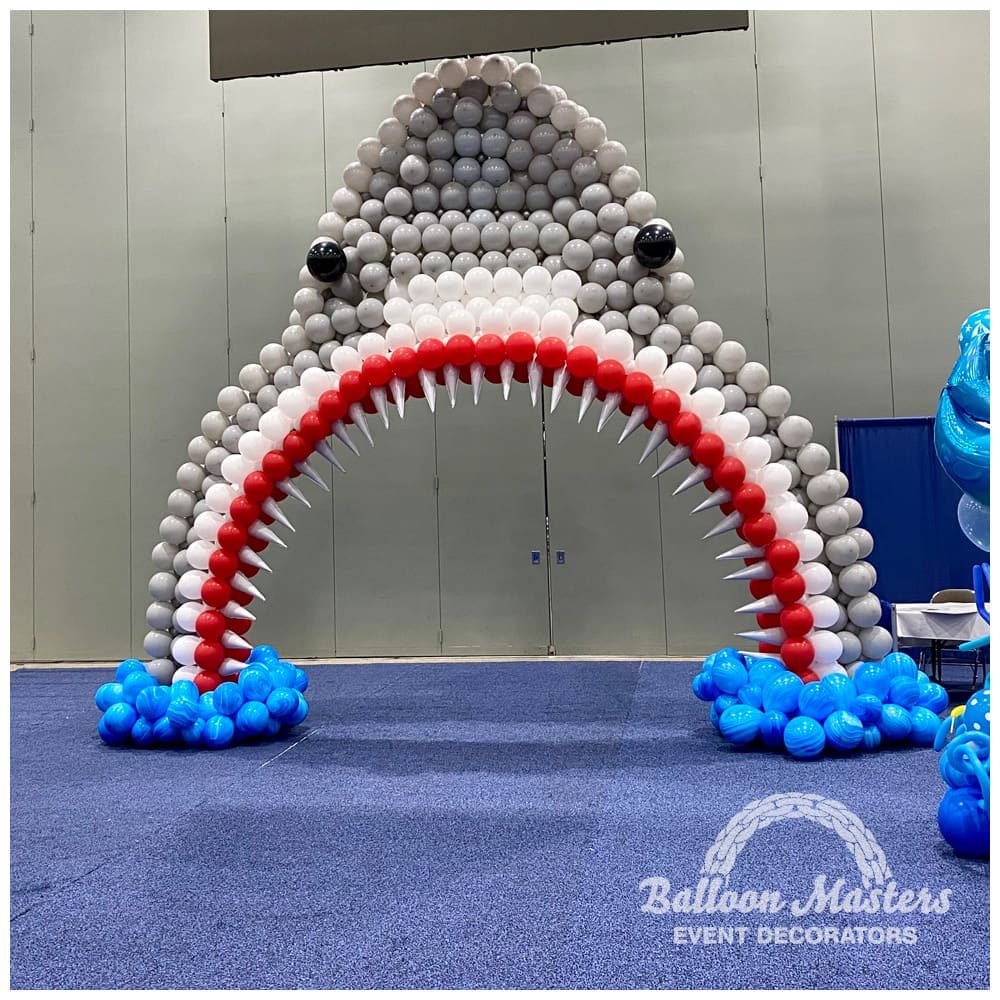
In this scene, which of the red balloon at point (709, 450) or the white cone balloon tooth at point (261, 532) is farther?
the white cone balloon tooth at point (261, 532)

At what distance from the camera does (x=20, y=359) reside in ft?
28.9

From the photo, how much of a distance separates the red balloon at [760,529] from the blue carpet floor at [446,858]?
1.00 metres

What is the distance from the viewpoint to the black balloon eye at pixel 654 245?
15.4ft

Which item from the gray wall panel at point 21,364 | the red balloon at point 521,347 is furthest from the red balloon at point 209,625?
the gray wall panel at point 21,364

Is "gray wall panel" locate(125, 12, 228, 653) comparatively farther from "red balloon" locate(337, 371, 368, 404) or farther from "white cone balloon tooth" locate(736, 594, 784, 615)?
"white cone balloon tooth" locate(736, 594, 784, 615)

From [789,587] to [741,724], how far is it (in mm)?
690

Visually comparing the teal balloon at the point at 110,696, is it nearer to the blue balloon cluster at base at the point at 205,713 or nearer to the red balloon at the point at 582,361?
the blue balloon cluster at base at the point at 205,713

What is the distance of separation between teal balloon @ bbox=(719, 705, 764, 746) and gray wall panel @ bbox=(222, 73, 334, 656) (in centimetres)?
457

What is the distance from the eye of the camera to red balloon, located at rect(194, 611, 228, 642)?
4895 millimetres

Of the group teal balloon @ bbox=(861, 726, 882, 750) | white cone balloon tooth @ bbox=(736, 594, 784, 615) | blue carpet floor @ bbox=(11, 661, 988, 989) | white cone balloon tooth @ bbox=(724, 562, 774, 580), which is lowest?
blue carpet floor @ bbox=(11, 661, 988, 989)

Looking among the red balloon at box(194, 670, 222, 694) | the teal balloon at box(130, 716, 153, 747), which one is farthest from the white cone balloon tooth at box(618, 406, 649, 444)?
the teal balloon at box(130, 716, 153, 747)

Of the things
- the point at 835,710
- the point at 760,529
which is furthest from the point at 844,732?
the point at 760,529

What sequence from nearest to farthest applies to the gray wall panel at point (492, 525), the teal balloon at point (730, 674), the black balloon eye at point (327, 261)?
the teal balloon at point (730, 674) → the black balloon eye at point (327, 261) → the gray wall panel at point (492, 525)

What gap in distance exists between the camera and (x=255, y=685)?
483cm
